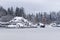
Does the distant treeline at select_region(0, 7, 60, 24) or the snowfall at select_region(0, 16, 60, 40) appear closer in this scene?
the snowfall at select_region(0, 16, 60, 40)

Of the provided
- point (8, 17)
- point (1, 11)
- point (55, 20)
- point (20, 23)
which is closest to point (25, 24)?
point (20, 23)

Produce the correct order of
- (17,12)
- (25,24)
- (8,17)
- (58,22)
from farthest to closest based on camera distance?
(58,22) < (17,12) < (8,17) < (25,24)

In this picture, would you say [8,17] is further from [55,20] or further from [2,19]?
[55,20]

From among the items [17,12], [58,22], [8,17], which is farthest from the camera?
[58,22]

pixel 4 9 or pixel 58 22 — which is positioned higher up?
pixel 4 9

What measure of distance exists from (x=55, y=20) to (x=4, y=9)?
20.6 metres

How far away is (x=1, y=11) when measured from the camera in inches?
3036

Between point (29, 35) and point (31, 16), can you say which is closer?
point (29, 35)

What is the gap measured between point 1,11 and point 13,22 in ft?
47.9

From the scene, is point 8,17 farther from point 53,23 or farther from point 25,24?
point 53,23

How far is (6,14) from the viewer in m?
78.4

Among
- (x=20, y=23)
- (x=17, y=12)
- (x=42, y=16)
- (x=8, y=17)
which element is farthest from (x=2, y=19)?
(x=42, y=16)

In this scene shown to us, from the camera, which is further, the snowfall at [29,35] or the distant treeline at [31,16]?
the distant treeline at [31,16]

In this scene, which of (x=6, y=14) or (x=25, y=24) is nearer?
(x=25, y=24)
